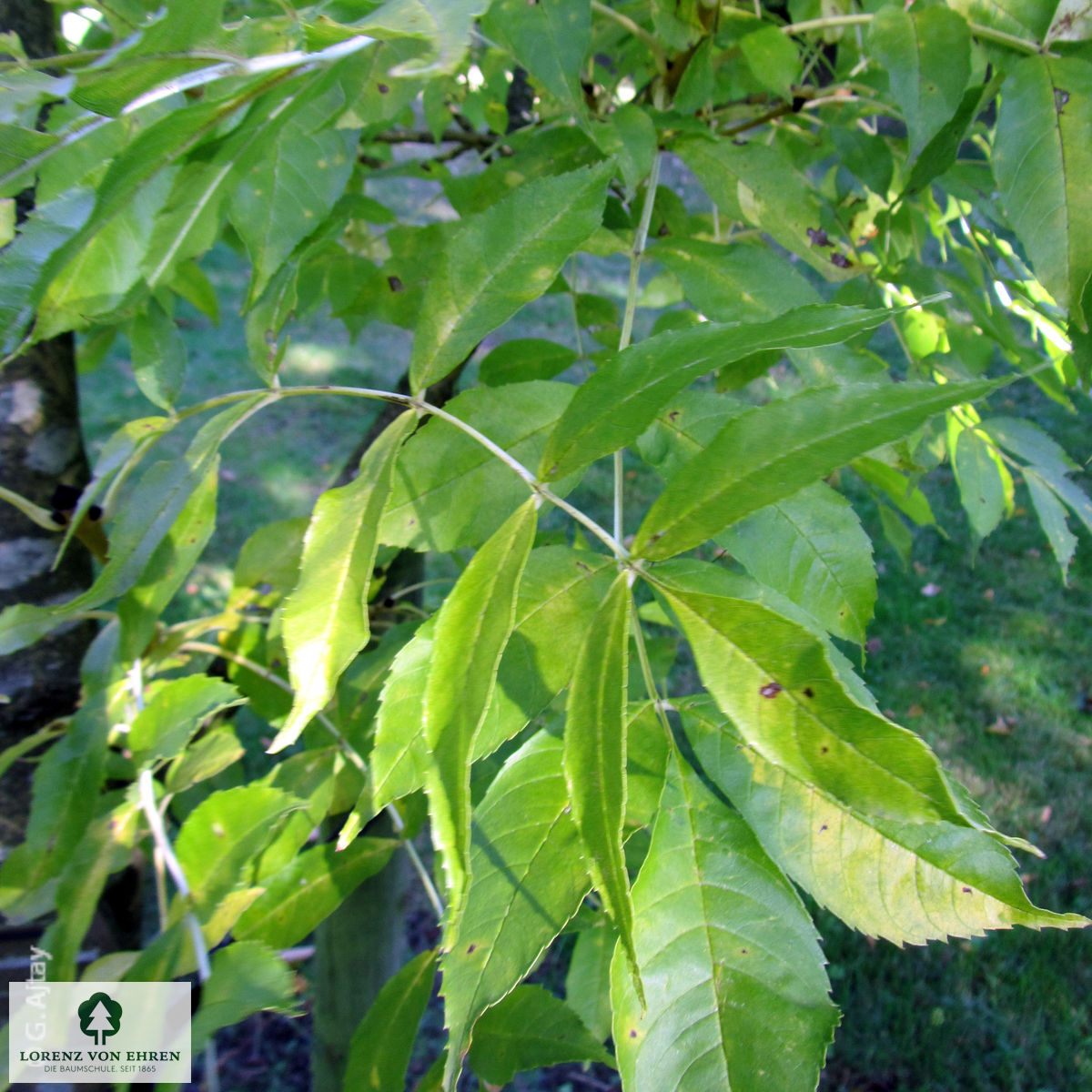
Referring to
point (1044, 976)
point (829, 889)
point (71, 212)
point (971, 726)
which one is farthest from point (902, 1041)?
point (71, 212)

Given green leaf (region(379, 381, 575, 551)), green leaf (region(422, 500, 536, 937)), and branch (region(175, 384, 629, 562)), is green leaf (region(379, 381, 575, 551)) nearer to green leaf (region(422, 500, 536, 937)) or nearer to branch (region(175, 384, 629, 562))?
branch (region(175, 384, 629, 562))

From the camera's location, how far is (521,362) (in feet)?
Answer: 3.47

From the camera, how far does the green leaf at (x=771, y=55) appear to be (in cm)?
85

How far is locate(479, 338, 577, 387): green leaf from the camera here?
105 cm

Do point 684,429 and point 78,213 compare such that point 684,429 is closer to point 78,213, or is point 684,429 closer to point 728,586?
point 728,586

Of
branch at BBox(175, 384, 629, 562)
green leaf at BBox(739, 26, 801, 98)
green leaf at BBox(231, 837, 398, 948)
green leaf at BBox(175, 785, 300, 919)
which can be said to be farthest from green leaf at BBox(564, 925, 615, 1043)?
green leaf at BBox(739, 26, 801, 98)

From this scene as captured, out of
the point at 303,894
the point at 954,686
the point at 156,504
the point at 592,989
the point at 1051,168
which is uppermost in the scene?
the point at 1051,168

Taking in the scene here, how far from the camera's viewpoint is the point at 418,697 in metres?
0.62

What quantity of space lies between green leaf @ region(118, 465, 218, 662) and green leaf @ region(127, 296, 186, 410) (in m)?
0.13

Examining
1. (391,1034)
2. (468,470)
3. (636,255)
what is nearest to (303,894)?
(391,1034)

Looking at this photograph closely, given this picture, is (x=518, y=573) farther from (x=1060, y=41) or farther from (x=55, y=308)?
(x=1060, y=41)

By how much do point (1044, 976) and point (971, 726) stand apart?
912mm

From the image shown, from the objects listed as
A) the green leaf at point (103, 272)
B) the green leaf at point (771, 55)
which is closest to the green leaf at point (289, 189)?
the green leaf at point (103, 272)

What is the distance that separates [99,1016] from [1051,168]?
3.43ft
